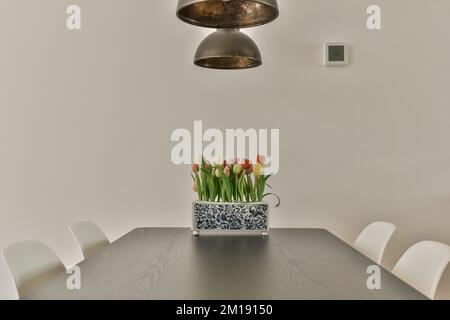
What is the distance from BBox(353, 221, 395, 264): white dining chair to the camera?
2344 millimetres

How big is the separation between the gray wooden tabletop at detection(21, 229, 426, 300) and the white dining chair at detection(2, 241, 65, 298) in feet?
0.14

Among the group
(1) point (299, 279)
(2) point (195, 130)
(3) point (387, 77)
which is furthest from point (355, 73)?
(1) point (299, 279)

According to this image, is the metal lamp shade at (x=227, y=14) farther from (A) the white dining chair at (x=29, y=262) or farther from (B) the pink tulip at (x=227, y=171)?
(A) the white dining chair at (x=29, y=262)

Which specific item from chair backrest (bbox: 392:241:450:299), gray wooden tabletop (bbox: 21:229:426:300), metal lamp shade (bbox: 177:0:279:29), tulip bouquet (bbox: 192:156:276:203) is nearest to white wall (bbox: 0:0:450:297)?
tulip bouquet (bbox: 192:156:276:203)

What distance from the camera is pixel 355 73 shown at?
10.7 ft

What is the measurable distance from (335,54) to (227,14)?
138 centimetres

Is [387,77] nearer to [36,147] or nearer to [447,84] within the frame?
[447,84]

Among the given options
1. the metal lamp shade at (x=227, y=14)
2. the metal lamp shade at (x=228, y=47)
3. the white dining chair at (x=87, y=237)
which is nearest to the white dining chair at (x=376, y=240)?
the metal lamp shade at (x=228, y=47)

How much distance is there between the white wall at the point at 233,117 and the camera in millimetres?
3234

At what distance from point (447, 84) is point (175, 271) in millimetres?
2617

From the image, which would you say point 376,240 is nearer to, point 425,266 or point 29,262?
point 425,266

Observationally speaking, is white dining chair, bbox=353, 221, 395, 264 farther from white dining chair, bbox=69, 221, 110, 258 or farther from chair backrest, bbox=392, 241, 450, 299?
white dining chair, bbox=69, 221, 110, 258

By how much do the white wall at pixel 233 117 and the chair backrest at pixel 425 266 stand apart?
1317 mm

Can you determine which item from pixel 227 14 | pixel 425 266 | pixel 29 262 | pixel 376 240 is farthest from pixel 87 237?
pixel 425 266
